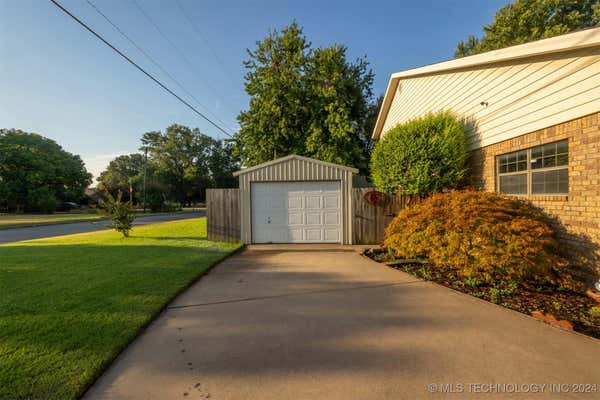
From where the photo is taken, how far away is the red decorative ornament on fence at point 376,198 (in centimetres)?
787

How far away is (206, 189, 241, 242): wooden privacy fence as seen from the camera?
832cm

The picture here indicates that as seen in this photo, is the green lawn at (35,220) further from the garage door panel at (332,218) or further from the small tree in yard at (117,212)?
the garage door panel at (332,218)

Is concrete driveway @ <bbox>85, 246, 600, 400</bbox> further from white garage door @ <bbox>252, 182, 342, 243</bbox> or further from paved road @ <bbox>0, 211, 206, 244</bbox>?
paved road @ <bbox>0, 211, 206, 244</bbox>

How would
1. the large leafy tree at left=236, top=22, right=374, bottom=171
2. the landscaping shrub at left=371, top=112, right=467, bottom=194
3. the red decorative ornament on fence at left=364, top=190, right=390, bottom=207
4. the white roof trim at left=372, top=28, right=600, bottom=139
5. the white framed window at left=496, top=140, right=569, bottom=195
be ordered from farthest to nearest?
the large leafy tree at left=236, top=22, right=374, bottom=171 → the red decorative ornament on fence at left=364, top=190, right=390, bottom=207 → the landscaping shrub at left=371, top=112, right=467, bottom=194 → the white framed window at left=496, top=140, right=569, bottom=195 → the white roof trim at left=372, top=28, right=600, bottom=139

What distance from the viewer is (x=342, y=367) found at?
2.25 metres

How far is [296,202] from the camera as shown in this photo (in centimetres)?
817

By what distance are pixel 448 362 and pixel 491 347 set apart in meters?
0.61

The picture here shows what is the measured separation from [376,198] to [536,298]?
179 inches

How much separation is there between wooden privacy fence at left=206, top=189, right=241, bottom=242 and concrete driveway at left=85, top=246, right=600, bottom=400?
435 centimetres

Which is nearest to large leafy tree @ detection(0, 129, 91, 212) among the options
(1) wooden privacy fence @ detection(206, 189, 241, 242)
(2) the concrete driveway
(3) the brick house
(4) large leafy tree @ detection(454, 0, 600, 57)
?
(1) wooden privacy fence @ detection(206, 189, 241, 242)

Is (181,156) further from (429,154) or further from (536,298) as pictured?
(536,298)

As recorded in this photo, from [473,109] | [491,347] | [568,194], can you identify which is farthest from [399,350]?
[473,109]

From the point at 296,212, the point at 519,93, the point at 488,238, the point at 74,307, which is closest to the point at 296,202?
the point at 296,212

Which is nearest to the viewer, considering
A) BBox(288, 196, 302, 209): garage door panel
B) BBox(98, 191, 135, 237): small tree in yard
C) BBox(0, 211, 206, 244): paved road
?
BBox(288, 196, 302, 209): garage door panel
